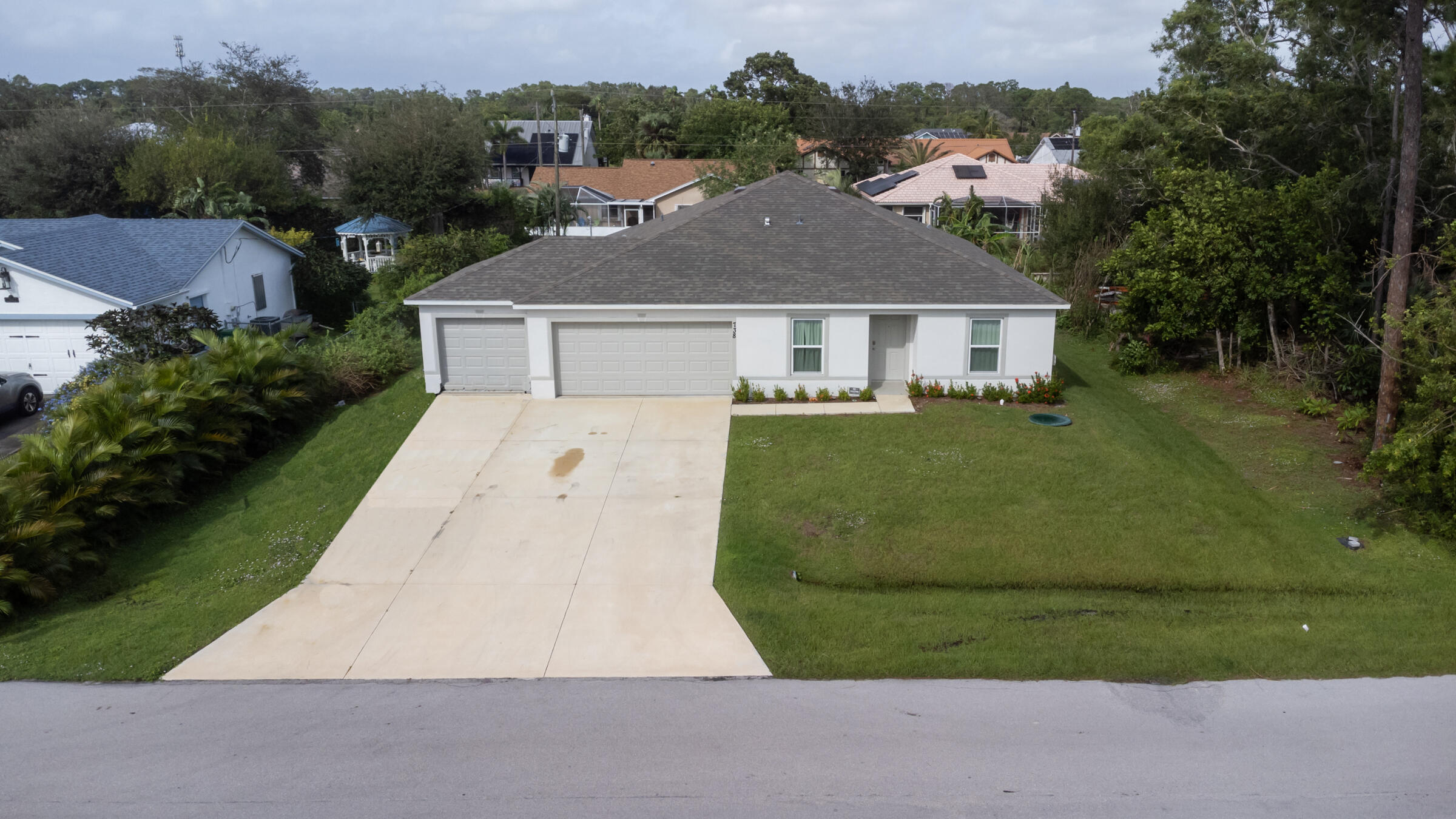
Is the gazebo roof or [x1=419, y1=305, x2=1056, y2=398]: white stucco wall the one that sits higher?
the gazebo roof

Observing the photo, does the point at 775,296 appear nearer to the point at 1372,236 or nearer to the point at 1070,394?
the point at 1070,394

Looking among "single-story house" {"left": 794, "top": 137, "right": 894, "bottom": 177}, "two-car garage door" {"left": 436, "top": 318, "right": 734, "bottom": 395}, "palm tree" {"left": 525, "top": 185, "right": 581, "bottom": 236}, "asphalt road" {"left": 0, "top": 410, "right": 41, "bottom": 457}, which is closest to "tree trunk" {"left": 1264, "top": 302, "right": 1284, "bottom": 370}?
"two-car garage door" {"left": 436, "top": 318, "right": 734, "bottom": 395}

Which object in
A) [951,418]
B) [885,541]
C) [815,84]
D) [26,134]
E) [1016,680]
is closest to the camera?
[1016,680]

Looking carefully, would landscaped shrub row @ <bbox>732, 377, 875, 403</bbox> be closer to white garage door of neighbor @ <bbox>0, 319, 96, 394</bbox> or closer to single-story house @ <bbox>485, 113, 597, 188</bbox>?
white garage door of neighbor @ <bbox>0, 319, 96, 394</bbox>

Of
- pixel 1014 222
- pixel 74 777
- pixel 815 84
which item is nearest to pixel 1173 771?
pixel 74 777

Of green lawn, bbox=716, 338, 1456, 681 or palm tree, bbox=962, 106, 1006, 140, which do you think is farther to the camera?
palm tree, bbox=962, 106, 1006, 140

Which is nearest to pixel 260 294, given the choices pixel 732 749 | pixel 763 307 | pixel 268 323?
pixel 268 323
